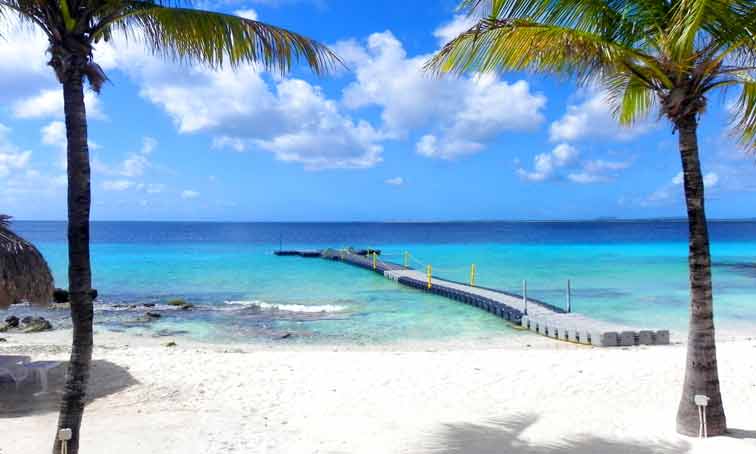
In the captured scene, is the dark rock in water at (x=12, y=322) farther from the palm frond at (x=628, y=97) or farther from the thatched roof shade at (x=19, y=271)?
the palm frond at (x=628, y=97)

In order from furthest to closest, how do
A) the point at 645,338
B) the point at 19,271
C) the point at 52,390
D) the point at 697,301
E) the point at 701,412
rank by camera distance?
the point at 645,338 → the point at 52,390 → the point at 19,271 → the point at 701,412 → the point at 697,301

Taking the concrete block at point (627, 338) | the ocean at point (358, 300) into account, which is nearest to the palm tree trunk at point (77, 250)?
the ocean at point (358, 300)

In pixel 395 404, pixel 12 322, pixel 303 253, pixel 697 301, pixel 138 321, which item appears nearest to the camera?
pixel 697 301

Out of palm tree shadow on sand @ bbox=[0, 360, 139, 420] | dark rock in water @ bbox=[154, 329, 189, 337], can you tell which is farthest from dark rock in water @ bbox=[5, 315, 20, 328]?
palm tree shadow on sand @ bbox=[0, 360, 139, 420]

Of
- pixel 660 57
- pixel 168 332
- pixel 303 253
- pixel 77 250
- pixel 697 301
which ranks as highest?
pixel 660 57

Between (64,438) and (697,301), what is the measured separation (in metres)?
5.57

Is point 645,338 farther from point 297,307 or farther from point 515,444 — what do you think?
point 297,307

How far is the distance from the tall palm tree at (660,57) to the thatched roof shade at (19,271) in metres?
6.16

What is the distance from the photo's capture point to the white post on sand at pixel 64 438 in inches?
164

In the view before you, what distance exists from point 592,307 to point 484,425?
15.3 meters

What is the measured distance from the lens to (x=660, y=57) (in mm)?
5141

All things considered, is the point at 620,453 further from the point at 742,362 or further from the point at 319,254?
the point at 319,254

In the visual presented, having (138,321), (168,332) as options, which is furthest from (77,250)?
(138,321)

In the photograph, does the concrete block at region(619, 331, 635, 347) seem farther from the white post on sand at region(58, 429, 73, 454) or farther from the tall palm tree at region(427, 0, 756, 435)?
the white post on sand at region(58, 429, 73, 454)
